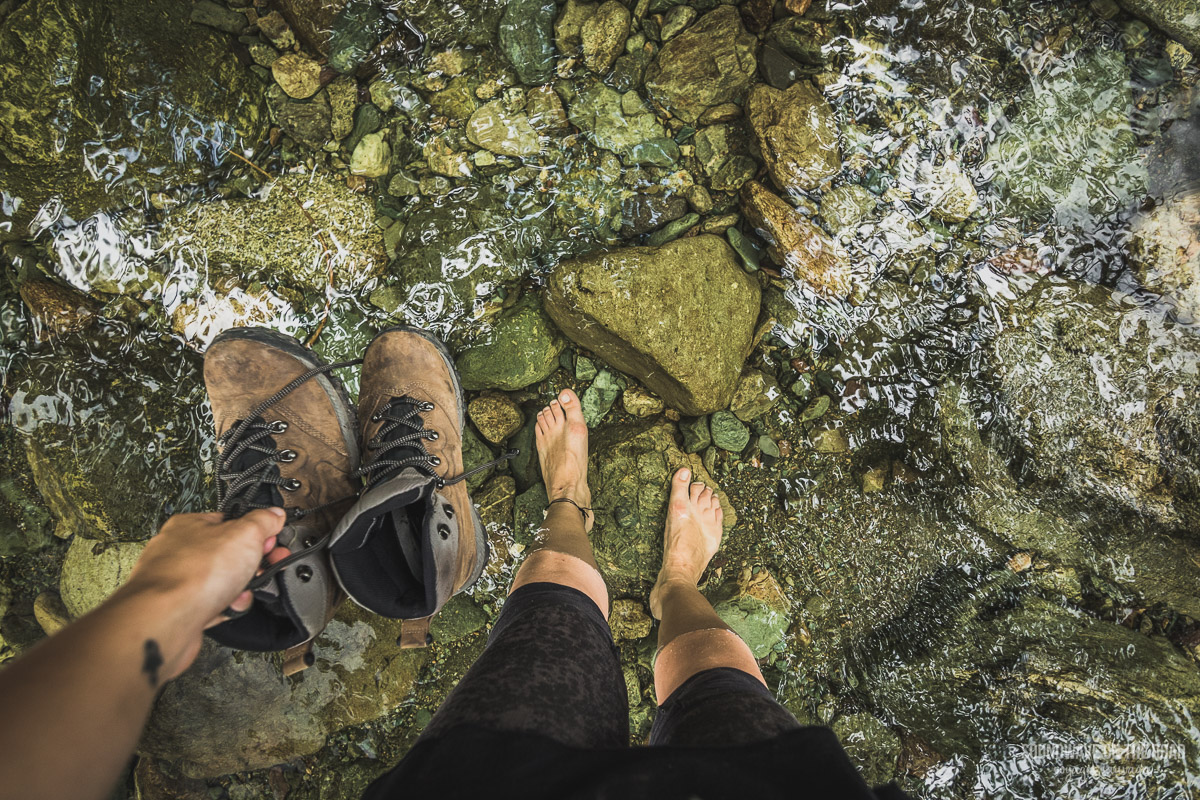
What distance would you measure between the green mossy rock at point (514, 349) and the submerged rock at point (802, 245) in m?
1.00

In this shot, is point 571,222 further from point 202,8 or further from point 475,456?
point 202,8

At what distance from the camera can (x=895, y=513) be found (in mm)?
2434

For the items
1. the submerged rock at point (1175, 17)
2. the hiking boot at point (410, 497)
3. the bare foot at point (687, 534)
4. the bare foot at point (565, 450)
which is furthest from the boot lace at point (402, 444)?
the submerged rock at point (1175, 17)

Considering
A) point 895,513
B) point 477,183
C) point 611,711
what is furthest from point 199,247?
point 895,513

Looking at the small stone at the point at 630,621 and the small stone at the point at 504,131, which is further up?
the small stone at the point at 504,131

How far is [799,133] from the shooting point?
2.31 meters

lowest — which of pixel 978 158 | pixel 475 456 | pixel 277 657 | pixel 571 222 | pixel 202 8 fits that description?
pixel 277 657

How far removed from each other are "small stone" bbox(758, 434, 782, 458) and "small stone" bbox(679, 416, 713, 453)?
8.7 inches

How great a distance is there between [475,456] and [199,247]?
1457 mm

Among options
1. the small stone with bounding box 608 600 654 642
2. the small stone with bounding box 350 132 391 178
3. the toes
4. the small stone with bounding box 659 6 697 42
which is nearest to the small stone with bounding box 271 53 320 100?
the small stone with bounding box 350 132 391 178

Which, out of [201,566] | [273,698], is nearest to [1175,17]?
[201,566]

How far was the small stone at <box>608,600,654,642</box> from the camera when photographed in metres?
2.56

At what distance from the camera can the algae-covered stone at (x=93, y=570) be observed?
2.46 m

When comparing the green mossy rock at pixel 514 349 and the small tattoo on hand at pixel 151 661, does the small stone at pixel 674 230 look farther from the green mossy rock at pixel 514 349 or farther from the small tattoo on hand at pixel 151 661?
the small tattoo on hand at pixel 151 661
